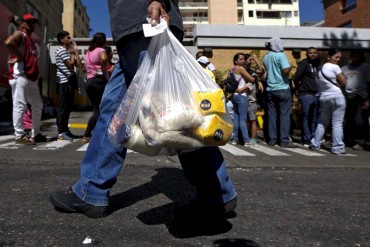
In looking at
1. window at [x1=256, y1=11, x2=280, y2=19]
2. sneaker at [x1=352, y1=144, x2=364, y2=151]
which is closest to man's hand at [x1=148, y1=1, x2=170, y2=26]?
sneaker at [x1=352, y1=144, x2=364, y2=151]

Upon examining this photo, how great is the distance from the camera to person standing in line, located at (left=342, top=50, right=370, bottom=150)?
6.67 meters

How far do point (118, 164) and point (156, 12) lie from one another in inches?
34.9

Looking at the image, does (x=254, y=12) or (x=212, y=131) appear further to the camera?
(x=254, y=12)

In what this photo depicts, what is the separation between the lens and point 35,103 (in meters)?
5.72

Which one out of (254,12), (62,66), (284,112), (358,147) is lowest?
(358,147)

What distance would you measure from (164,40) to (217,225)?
1.05m

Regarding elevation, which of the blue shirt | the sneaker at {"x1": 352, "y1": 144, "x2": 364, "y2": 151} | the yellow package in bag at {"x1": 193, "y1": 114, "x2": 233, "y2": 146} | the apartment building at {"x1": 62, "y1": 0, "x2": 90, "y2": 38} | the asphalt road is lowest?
the sneaker at {"x1": 352, "y1": 144, "x2": 364, "y2": 151}

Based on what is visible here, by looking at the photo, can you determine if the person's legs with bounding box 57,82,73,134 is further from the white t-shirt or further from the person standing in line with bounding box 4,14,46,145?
the white t-shirt

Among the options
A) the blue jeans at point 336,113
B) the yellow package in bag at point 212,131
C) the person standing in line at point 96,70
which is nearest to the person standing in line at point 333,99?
the blue jeans at point 336,113

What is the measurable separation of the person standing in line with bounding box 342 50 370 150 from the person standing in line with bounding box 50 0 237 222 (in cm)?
558

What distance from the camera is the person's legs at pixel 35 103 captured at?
5.57 m

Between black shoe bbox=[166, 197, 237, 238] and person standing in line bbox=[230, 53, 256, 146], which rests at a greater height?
person standing in line bbox=[230, 53, 256, 146]

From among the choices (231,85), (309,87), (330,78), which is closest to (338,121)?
(330,78)

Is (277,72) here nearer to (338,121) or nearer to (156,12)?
(338,121)
